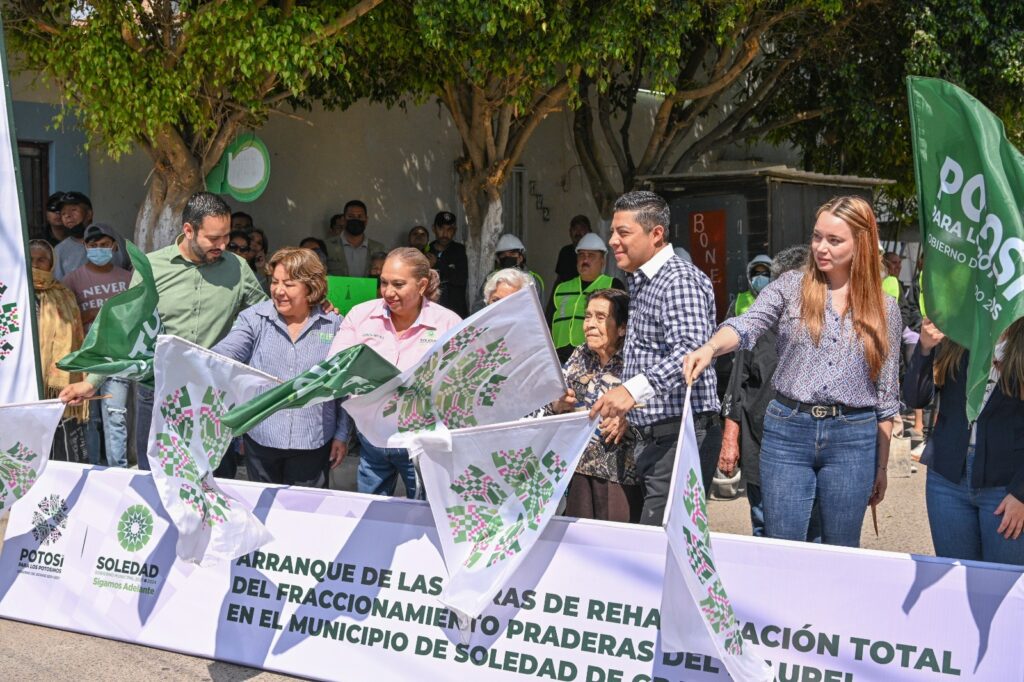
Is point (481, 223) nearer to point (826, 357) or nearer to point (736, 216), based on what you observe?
point (736, 216)

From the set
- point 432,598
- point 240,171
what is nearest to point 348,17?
point 240,171

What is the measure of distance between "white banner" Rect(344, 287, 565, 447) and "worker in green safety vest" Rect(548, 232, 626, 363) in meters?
4.16

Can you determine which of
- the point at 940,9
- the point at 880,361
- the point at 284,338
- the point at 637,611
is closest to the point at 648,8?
the point at 940,9

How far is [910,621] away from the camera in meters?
3.76

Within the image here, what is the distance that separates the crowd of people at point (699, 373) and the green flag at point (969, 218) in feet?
1.04

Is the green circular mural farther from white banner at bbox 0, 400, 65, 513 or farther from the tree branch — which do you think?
white banner at bbox 0, 400, 65, 513

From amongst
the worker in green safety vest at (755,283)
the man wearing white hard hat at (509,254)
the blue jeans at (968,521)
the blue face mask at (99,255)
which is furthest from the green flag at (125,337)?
the man wearing white hard hat at (509,254)

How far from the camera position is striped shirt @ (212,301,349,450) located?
5332mm

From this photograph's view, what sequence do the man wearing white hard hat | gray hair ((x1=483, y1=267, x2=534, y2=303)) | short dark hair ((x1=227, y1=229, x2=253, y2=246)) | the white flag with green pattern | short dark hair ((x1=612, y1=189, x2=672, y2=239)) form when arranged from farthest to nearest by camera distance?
1. the man wearing white hard hat
2. short dark hair ((x1=227, y1=229, x2=253, y2=246))
3. gray hair ((x1=483, y1=267, x2=534, y2=303))
4. short dark hair ((x1=612, y1=189, x2=672, y2=239))
5. the white flag with green pattern

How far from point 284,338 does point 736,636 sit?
265 centimetres

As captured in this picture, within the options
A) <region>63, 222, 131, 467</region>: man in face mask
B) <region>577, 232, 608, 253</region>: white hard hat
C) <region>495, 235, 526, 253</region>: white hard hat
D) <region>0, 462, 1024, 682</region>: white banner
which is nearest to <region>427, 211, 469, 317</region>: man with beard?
<region>495, 235, 526, 253</region>: white hard hat

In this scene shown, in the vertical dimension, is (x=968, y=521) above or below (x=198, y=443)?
below

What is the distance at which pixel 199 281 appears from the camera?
19.5 feet

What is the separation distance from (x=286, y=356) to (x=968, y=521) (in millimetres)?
3034
